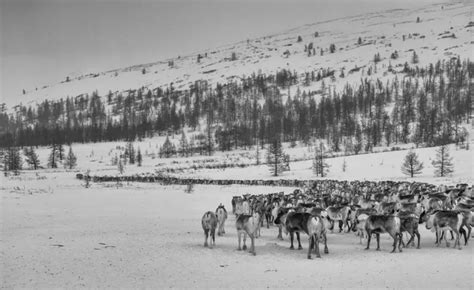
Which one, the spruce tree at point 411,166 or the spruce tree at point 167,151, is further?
the spruce tree at point 167,151

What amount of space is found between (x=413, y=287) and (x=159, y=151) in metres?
109

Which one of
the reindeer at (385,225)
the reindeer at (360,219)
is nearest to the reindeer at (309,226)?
the reindeer at (385,225)

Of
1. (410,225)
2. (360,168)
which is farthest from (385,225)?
(360,168)

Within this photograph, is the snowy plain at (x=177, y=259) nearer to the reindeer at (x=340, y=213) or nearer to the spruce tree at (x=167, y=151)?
the reindeer at (x=340, y=213)

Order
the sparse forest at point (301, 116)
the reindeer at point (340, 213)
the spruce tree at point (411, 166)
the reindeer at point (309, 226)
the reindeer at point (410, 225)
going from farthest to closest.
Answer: the sparse forest at point (301, 116) < the spruce tree at point (411, 166) < the reindeer at point (340, 213) < the reindeer at point (410, 225) < the reindeer at point (309, 226)

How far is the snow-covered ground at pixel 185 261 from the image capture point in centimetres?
1239

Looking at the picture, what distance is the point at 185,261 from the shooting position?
1474 centimetres

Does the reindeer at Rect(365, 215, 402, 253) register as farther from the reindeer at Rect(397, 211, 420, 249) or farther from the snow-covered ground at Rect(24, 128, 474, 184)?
the snow-covered ground at Rect(24, 128, 474, 184)

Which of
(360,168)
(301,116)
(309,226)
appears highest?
(301,116)

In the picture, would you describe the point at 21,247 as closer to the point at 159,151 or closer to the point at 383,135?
the point at 159,151

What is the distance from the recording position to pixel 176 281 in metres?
12.5

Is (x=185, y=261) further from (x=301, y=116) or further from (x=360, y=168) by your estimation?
(x=301, y=116)

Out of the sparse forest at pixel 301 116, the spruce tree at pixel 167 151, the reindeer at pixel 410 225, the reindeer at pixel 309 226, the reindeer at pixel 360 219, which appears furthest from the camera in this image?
the sparse forest at pixel 301 116

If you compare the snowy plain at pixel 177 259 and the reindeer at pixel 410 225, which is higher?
the reindeer at pixel 410 225
